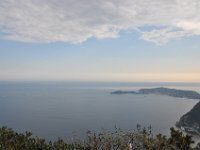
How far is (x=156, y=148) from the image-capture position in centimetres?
3391

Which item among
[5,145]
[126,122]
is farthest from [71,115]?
[5,145]

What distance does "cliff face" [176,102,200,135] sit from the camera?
16690 cm

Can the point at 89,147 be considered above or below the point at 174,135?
below

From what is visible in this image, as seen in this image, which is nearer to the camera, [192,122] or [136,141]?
[136,141]

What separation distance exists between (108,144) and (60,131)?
359 ft

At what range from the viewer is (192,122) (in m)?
175

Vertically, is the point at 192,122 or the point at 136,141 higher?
the point at 136,141

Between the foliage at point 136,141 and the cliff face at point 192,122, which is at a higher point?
the foliage at point 136,141

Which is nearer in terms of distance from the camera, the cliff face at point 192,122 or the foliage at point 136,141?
the foliage at point 136,141

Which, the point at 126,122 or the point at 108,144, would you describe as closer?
the point at 108,144

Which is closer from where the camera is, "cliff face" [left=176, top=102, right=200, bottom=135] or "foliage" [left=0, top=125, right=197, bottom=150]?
"foliage" [left=0, top=125, right=197, bottom=150]

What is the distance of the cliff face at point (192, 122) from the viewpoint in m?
167

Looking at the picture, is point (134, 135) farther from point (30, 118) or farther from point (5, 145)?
point (30, 118)

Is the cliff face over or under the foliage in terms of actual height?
under
